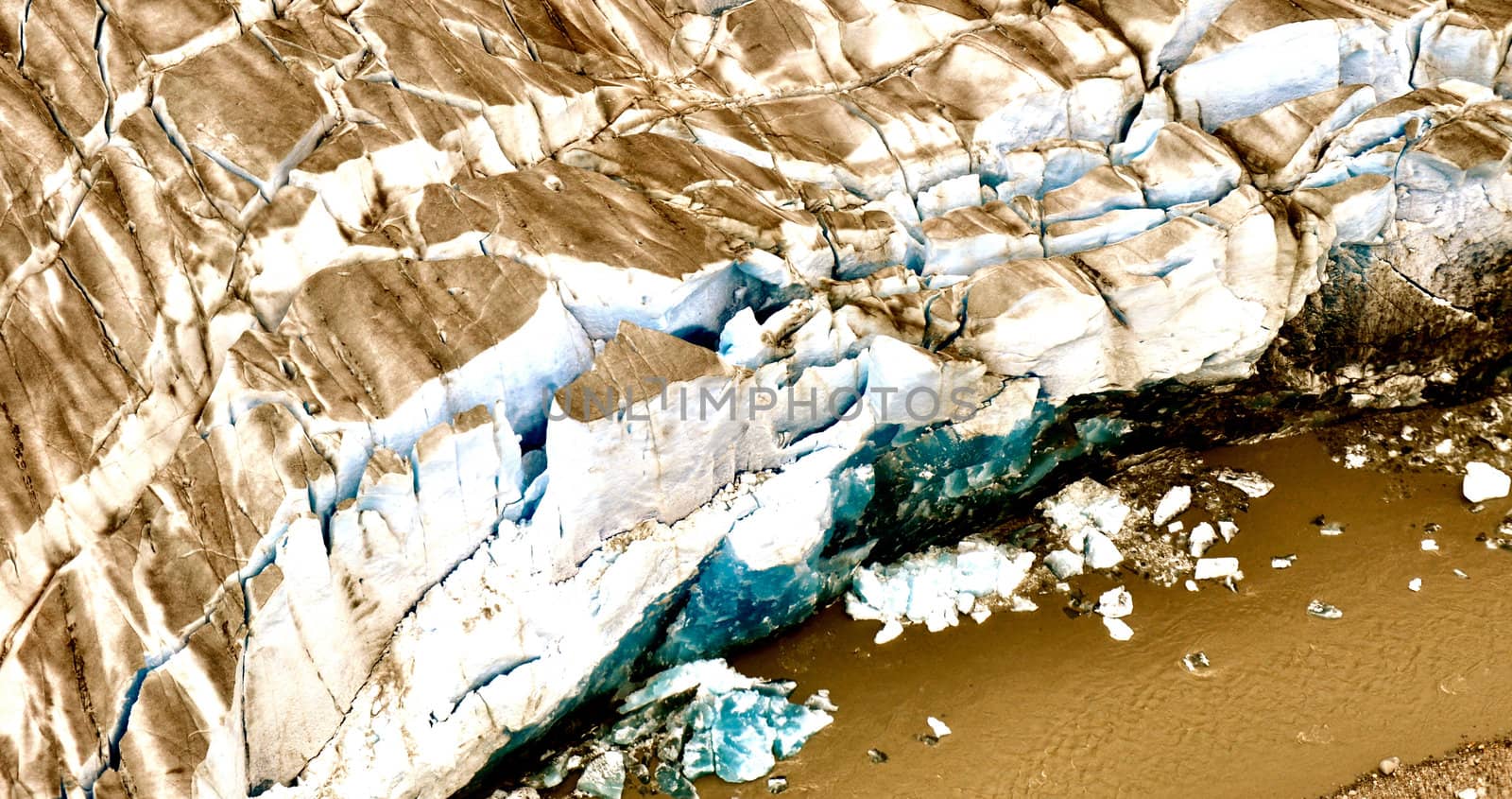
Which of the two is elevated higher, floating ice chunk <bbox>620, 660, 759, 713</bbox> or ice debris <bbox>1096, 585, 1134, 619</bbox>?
floating ice chunk <bbox>620, 660, 759, 713</bbox>

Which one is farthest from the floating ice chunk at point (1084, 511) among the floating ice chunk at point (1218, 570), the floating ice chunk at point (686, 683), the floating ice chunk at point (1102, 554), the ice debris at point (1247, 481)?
the floating ice chunk at point (686, 683)

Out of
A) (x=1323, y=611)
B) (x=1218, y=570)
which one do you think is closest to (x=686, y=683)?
(x=1218, y=570)

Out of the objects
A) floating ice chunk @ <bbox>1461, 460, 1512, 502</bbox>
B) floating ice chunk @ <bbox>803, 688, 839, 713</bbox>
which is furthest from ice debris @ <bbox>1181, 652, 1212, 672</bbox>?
floating ice chunk @ <bbox>1461, 460, 1512, 502</bbox>

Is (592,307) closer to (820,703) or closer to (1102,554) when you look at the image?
(820,703)

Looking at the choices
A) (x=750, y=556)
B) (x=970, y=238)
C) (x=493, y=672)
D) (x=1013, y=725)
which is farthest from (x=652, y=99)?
(x=1013, y=725)

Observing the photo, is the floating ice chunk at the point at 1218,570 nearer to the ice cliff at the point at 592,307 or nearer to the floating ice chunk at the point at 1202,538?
the floating ice chunk at the point at 1202,538

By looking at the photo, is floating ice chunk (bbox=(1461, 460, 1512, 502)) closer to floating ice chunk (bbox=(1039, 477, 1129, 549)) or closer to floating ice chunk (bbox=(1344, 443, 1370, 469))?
floating ice chunk (bbox=(1344, 443, 1370, 469))

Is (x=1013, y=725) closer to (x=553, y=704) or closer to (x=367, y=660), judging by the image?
(x=553, y=704)
